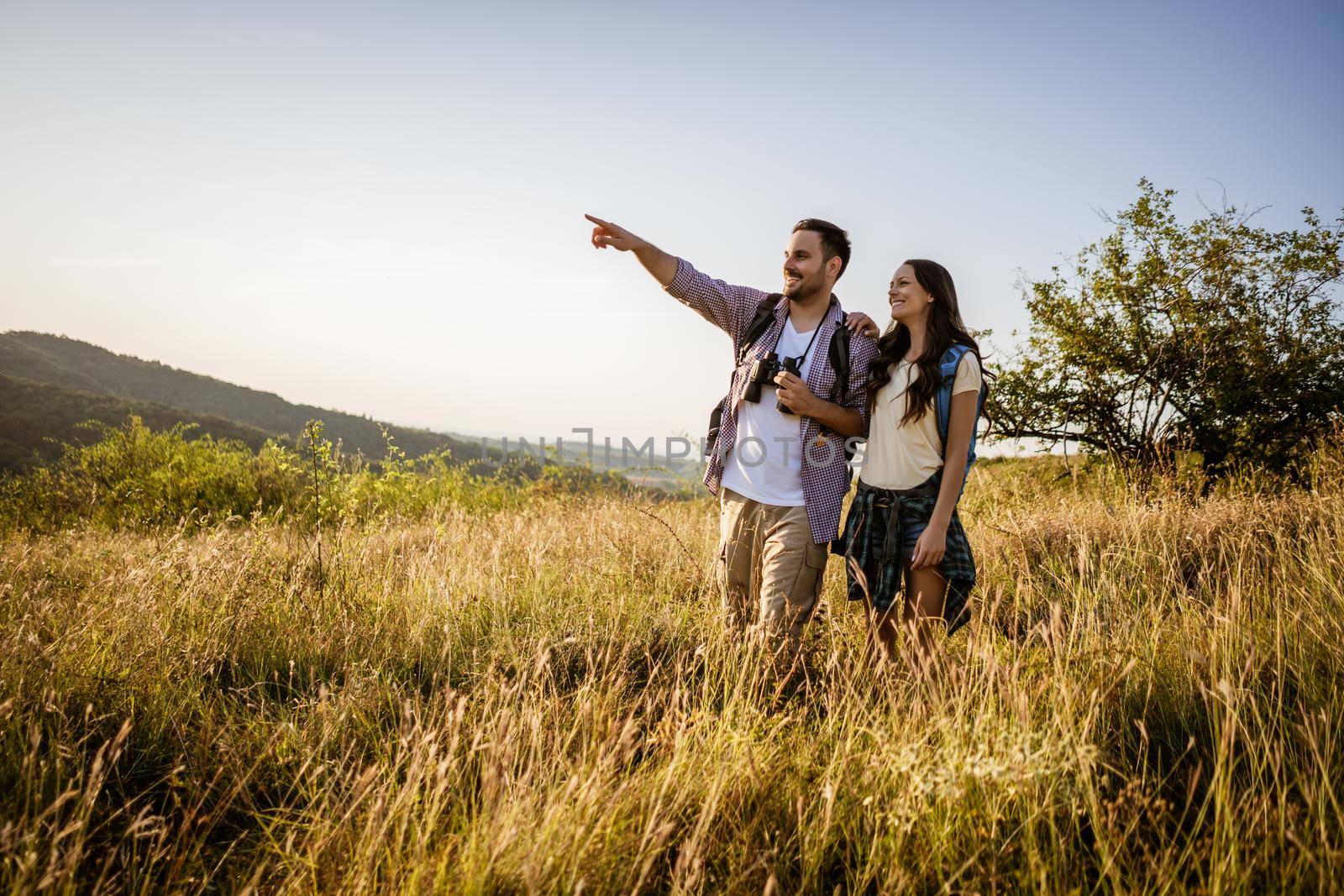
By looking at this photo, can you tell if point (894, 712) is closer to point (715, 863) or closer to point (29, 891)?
point (715, 863)

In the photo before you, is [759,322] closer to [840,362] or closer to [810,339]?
[810,339]

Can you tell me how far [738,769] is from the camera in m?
1.79

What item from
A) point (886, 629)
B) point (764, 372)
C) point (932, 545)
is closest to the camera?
point (932, 545)

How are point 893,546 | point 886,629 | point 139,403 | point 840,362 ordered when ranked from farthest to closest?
1. point 139,403
2. point 840,362
3. point 886,629
4. point 893,546

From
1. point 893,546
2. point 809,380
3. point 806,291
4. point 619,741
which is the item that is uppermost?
point 806,291

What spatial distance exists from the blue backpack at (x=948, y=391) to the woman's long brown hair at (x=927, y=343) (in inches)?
0.8

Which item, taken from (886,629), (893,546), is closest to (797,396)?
(893,546)

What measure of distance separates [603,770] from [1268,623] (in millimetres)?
2922

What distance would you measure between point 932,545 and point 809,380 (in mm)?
953

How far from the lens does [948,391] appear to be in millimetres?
2510

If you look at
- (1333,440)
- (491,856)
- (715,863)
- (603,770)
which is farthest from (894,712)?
(1333,440)

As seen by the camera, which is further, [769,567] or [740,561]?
[740,561]

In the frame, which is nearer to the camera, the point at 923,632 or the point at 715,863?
the point at 715,863

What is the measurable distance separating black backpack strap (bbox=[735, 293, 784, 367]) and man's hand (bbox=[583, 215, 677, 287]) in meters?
0.48
